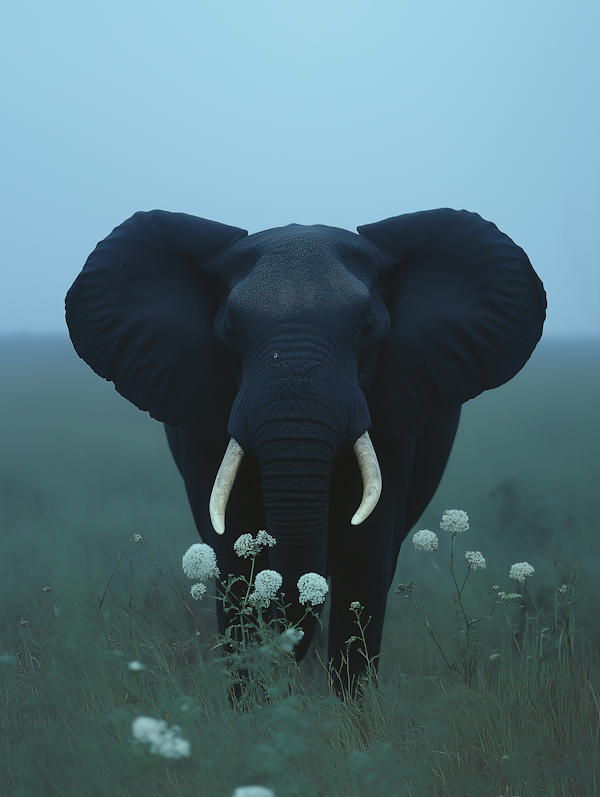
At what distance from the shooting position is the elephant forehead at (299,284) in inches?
146

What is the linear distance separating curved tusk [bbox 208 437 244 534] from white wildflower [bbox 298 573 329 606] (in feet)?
2.83

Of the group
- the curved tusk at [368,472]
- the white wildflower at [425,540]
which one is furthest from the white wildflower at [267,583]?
the curved tusk at [368,472]

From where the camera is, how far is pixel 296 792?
2.01 m

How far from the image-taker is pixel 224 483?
12.0 ft

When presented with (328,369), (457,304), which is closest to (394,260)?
(457,304)

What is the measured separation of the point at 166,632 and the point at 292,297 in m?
3.27

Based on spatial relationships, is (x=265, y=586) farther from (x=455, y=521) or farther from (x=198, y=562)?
(x=455, y=521)

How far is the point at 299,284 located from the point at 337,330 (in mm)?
302

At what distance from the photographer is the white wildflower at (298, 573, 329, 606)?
262cm

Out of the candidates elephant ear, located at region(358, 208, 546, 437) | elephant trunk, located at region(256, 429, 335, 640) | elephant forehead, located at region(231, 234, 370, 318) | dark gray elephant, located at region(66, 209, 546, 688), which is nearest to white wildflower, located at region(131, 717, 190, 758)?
elephant trunk, located at region(256, 429, 335, 640)

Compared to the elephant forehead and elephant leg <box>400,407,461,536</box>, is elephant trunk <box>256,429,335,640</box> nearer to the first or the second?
the elephant forehead

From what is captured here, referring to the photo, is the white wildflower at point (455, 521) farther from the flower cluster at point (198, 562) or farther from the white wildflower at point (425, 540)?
the flower cluster at point (198, 562)

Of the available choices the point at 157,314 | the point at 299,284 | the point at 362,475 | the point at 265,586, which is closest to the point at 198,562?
the point at 265,586

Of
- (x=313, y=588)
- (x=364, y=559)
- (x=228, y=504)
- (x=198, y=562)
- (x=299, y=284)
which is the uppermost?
(x=299, y=284)
